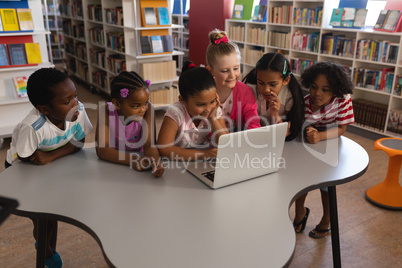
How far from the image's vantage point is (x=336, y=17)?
4250 millimetres

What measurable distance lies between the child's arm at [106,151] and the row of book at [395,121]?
3391 mm

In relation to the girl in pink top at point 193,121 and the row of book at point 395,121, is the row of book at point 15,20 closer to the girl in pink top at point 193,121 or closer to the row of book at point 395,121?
the girl in pink top at point 193,121

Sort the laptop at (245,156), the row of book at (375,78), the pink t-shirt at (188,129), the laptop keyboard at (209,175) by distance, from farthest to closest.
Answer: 1. the row of book at (375,78)
2. the pink t-shirt at (188,129)
3. the laptop keyboard at (209,175)
4. the laptop at (245,156)

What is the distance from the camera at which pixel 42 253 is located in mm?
1387

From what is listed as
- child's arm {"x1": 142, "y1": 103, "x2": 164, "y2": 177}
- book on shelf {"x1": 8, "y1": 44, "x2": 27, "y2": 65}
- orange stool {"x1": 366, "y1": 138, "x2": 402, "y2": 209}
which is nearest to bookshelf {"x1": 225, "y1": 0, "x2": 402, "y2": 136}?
orange stool {"x1": 366, "y1": 138, "x2": 402, "y2": 209}

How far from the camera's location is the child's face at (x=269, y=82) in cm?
163

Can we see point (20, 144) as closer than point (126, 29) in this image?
Yes

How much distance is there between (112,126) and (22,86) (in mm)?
2597

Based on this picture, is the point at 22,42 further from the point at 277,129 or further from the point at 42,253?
the point at 277,129

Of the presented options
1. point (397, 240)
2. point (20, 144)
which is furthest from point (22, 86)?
point (397, 240)

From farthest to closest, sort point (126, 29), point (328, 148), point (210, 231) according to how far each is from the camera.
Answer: point (126, 29) → point (328, 148) → point (210, 231)

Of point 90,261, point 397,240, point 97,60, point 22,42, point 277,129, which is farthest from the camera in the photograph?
point 97,60

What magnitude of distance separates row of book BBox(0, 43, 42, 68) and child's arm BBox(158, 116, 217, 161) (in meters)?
2.70

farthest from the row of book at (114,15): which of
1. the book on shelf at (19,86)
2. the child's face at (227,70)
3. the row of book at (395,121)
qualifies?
the row of book at (395,121)
